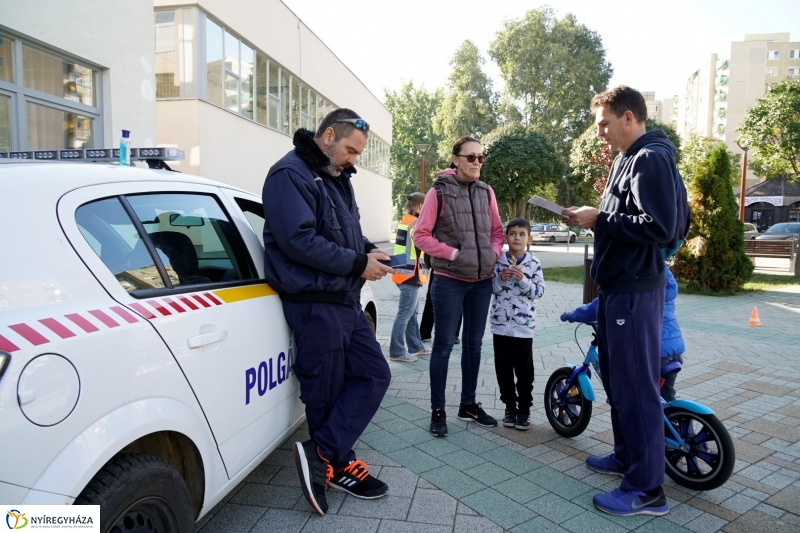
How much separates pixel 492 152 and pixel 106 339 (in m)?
16.1

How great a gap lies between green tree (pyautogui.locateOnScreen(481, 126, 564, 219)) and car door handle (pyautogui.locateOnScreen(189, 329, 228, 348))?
14797 mm

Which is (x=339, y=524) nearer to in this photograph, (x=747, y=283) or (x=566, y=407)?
(x=566, y=407)

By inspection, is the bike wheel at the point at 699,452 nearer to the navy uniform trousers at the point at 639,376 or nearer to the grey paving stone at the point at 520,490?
the navy uniform trousers at the point at 639,376

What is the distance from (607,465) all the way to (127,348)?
9.38 feet

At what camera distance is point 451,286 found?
388 cm

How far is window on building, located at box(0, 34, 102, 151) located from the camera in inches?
255

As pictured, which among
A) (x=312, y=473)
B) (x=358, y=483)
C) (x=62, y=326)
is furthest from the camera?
(x=358, y=483)

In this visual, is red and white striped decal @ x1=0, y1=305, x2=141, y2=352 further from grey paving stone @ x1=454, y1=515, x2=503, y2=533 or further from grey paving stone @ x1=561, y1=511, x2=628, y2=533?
grey paving stone @ x1=561, y1=511, x2=628, y2=533

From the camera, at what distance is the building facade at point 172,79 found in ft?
22.1

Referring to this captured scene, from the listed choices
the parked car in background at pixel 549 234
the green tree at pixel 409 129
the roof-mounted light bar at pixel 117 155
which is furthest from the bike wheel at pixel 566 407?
the green tree at pixel 409 129

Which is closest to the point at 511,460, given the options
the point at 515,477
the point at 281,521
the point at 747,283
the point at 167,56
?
the point at 515,477

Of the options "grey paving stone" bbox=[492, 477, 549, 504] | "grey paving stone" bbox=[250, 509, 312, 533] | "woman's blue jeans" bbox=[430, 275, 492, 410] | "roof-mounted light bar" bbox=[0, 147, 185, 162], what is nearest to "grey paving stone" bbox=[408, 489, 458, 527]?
"grey paving stone" bbox=[492, 477, 549, 504]

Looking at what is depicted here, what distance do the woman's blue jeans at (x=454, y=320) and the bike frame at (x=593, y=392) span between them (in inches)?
27.4

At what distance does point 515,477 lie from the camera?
10.9 feet
